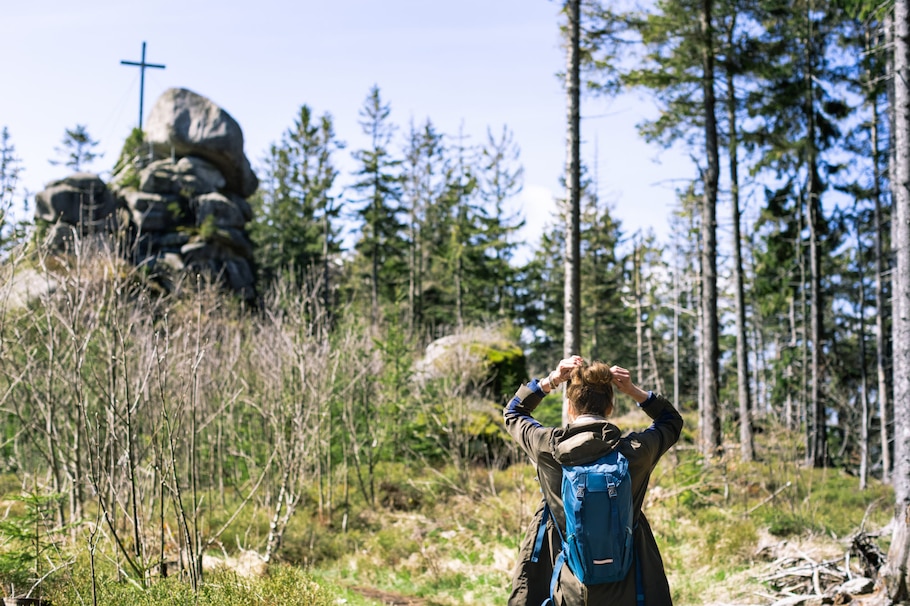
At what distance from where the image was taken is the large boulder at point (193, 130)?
1099 inches

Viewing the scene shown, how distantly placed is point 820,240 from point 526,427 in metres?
17.8

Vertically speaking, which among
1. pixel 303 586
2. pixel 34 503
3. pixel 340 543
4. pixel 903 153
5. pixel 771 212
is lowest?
pixel 340 543

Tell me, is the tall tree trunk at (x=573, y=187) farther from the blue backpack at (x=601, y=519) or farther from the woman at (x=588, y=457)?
the blue backpack at (x=601, y=519)

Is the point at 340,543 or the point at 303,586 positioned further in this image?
the point at 340,543

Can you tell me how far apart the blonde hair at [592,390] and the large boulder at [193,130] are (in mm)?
27853

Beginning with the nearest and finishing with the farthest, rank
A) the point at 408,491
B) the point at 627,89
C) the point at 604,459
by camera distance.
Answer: the point at 604,459 → the point at 408,491 → the point at 627,89

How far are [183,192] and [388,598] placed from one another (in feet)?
76.6

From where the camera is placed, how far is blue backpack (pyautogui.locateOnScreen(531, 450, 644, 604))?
3096mm

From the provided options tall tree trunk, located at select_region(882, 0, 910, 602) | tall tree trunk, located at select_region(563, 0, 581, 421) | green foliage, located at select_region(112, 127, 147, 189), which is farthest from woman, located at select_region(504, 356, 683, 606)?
green foliage, located at select_region(112, 127, 147, 189)

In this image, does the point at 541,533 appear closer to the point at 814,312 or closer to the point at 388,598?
the point at 388,598

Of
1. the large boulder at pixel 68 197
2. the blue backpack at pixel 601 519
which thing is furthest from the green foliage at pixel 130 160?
the blue backpack at pixel 601 519

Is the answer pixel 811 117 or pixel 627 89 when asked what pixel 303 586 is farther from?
pixel 811 117

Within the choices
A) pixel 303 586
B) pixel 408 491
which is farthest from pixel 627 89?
pixel 303 586

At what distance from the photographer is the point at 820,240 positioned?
18.6 meters
